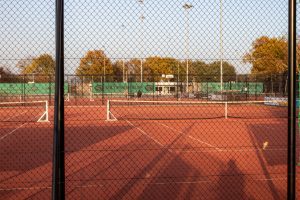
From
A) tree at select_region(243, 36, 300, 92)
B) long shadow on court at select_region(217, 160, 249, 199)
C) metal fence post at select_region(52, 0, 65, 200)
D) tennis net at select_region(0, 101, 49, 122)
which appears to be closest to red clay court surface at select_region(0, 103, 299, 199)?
long shadow on court at select_region(217, 160, 249, 199)

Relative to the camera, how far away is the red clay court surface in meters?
6.67

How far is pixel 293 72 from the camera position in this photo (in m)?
4.12

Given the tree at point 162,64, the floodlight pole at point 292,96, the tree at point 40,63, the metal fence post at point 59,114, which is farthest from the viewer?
the tree at point 162,64

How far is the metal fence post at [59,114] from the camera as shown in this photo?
372cm

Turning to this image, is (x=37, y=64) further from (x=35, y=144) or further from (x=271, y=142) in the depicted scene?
(x=271, y=142)

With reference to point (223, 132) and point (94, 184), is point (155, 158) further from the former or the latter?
point (223, 132)

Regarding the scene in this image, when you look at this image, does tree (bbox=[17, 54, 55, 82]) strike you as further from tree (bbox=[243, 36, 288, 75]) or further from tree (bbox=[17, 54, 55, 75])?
tree (bbox=[243, 36, 288, 75])

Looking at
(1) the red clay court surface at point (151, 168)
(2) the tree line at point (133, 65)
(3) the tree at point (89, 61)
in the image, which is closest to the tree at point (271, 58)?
(2) the tree line at point (133, 65)

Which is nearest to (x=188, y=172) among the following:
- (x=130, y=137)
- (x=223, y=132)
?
(x=130, y=137)

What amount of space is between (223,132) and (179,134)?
2.06 metres

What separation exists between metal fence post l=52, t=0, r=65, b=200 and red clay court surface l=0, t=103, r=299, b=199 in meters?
0.52

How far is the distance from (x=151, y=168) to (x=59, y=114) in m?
5.25

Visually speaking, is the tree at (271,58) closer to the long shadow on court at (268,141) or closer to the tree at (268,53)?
the tree at (268,53)

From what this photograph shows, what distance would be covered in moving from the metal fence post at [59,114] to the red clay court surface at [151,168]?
520 mm
